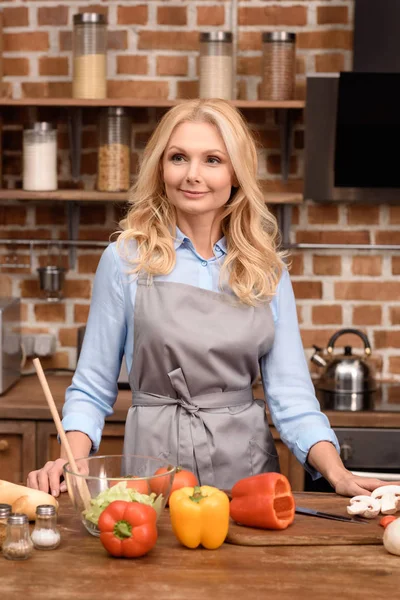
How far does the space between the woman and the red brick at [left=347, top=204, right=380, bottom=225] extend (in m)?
1.31

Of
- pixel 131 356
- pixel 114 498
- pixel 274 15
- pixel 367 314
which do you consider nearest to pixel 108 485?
pixel 114 498

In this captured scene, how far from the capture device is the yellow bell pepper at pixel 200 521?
1.49 m

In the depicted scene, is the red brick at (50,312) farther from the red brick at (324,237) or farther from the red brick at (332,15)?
the red brick at (332,15)

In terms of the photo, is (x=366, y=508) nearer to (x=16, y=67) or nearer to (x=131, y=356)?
(x=131, y=356)

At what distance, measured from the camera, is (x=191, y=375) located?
6.84 feet

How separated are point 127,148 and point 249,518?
1.87 m

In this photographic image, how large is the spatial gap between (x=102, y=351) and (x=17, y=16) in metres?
1.79

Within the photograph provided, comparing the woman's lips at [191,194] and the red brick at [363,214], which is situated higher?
the woman's lips at [191,194]

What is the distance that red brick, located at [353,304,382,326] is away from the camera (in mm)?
3432

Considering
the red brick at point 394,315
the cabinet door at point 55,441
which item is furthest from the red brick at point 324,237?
the cabinet door at point 55,441

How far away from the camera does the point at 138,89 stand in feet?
11.1

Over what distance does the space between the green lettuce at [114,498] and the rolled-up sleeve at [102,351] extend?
19.9 inches

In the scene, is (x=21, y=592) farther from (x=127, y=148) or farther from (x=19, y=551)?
(x=127, y=148)

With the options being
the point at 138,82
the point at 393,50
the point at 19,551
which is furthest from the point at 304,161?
the point at 19,551
